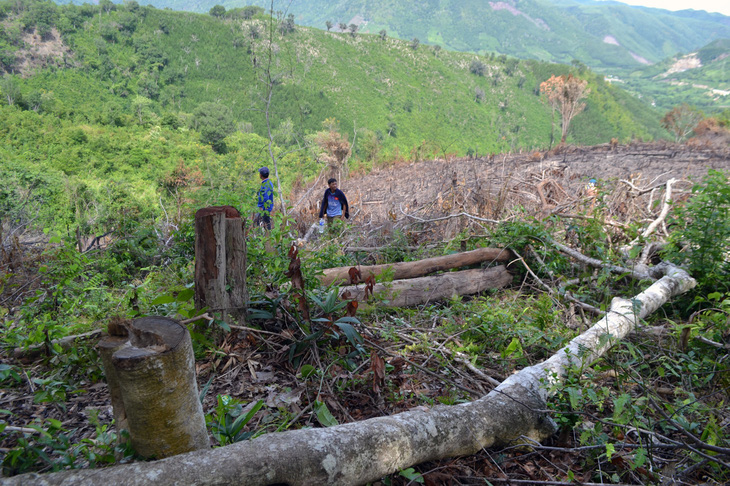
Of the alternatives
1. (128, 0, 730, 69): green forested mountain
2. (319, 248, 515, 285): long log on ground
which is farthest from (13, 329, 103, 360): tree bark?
(128, 0, 730, 69): green forested mountain

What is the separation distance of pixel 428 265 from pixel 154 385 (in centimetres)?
355

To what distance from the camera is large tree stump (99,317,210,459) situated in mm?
1313

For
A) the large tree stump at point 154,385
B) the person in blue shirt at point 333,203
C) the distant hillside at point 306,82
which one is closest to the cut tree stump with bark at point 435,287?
the large tree stump at point 154,385

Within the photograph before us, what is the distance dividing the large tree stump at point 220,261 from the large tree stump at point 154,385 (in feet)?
3.30

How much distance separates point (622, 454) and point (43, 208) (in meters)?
29.0

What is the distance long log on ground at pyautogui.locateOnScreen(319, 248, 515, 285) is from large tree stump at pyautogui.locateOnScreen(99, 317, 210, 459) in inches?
95.1

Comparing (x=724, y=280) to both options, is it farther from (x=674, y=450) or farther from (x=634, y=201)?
(x=634, y=201)

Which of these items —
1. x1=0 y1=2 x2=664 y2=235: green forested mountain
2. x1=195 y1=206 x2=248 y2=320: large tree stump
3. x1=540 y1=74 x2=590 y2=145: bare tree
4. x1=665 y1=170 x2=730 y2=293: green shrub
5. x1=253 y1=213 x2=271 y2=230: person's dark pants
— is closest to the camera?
x1=195 y1=206 x2=248 y2=320: large tree stump

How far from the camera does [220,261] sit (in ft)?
8.23

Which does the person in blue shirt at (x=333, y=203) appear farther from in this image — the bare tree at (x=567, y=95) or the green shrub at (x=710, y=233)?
the bare tree at (x=567, y=95)

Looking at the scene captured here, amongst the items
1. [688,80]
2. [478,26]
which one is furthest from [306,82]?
[688,80]

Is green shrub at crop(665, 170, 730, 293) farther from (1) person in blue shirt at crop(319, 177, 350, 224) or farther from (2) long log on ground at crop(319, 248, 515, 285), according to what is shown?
(1) person in blue shirt at crop(319, 177, 350, 224)

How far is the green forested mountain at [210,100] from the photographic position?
1273 inches

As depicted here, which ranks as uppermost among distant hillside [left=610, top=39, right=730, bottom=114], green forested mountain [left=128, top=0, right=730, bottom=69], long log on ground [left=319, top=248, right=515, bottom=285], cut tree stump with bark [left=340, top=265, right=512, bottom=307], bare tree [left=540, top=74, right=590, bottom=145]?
green forested mountain [left=128, top=0, right=730, bottom=69]
